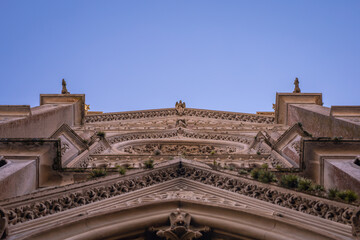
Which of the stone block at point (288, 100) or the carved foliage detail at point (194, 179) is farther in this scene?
the stone block at point (288, 100)

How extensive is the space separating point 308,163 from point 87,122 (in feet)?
59.9

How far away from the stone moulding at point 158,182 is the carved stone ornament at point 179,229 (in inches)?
55.7

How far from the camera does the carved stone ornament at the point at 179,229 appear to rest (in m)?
7.29

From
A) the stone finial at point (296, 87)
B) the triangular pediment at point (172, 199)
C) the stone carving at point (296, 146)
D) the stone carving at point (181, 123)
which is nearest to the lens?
the triangular pediment at point (172, 199)

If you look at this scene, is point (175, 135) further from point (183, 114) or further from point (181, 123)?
point (183, 114)

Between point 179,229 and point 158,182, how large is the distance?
7.32 feet

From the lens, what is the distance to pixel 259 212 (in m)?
7.55

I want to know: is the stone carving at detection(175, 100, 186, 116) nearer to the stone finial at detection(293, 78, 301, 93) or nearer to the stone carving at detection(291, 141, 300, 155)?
the stone finial at detection(293, 78, 301, 93)

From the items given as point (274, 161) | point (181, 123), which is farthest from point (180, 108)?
point (274, 161)

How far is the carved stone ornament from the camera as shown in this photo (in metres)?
7.29

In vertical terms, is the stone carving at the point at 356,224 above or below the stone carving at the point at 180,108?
below

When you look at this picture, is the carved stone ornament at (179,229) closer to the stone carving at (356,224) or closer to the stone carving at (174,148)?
the stone carving at (356,224)

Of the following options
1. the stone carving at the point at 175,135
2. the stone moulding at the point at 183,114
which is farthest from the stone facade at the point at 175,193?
the stone moulding at the point at 183,114

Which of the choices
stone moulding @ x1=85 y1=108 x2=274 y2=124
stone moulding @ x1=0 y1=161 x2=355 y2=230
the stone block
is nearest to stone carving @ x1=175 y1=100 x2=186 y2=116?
stone moulding @ x1=85 y1=108 x2=274 y2=124
